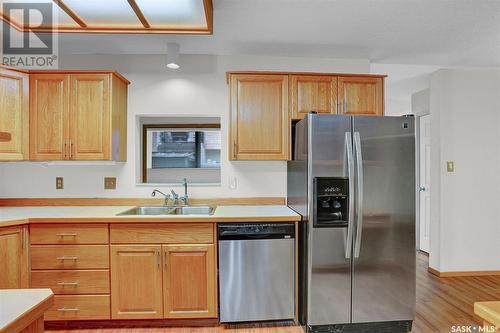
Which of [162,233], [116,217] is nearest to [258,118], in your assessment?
[162,233]

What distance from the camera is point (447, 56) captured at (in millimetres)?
3102

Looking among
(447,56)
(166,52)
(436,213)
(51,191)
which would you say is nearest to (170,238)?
(51,191)

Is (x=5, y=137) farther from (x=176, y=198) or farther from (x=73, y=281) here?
(x=176, y=198)

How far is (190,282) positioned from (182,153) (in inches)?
71.0

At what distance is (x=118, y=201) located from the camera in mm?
2975

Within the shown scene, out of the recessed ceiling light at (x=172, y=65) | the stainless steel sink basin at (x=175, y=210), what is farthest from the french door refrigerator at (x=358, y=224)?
the recessed ceiling light at (x=172, y=65)

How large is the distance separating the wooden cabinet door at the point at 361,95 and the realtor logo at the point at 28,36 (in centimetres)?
243

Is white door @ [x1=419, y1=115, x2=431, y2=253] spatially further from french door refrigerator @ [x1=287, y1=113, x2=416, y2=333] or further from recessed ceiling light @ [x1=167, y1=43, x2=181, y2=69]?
recessed ceiling light @ [x1=167, y1=43, x2=181, y2=69]

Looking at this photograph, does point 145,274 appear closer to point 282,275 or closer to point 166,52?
point 282,275

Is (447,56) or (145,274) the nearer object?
(145,274)

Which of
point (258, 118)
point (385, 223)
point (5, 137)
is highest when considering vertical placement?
point (258, 118)

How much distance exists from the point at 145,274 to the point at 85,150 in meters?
1.21

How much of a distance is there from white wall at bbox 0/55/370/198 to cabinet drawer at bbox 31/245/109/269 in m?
0.76

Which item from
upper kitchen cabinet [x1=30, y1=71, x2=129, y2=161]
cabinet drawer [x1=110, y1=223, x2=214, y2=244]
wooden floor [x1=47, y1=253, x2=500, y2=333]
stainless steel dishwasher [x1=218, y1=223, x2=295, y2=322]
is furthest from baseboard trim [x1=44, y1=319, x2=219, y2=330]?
upper kitchen cabinet [x1=30, y1=71, x2=129, y2=161]
